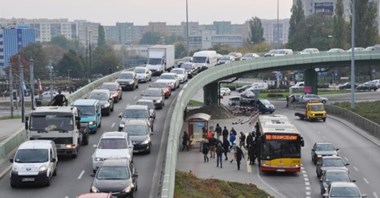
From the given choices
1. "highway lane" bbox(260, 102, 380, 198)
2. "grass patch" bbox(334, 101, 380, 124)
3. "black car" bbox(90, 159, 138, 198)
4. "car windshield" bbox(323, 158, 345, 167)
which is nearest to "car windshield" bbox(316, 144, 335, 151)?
"highway lane" bbox(260, 102, 380, 198)

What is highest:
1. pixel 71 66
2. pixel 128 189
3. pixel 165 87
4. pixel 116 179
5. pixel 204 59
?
pixel 204 59

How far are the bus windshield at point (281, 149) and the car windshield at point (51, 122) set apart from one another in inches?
473

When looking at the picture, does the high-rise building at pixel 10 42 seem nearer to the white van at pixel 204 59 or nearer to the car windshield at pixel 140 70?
the white van at pixel 204 59

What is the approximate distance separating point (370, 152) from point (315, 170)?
9.38 meters

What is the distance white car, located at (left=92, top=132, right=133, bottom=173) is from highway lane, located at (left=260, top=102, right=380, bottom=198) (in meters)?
9.06

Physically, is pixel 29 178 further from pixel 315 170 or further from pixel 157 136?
pixel 315 170

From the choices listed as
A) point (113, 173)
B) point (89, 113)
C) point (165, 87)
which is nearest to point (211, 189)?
point (113, 173)

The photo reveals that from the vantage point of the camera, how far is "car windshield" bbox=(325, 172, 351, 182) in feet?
117

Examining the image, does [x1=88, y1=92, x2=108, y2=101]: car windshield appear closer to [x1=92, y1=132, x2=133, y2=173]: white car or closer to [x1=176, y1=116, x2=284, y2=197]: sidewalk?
[x1=176, y1=116, x2=284, y2=197]: sidewalk

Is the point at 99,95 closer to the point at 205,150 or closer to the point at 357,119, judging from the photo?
the point at 205,150

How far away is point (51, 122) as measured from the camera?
32.5 metres

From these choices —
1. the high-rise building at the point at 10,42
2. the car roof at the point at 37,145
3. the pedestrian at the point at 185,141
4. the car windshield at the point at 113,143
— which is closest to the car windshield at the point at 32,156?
the car roof at the point at 37,145

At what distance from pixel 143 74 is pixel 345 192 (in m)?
38.0

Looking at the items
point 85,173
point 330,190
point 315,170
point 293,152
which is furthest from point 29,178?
point 315,170
